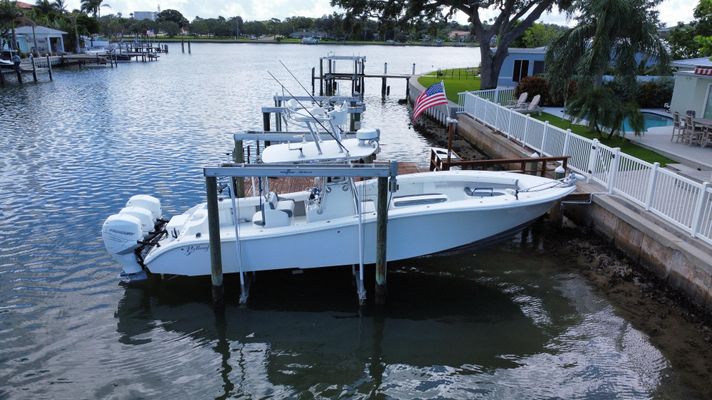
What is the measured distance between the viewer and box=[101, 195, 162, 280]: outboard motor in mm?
9602

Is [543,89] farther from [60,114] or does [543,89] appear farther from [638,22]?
[60,114]

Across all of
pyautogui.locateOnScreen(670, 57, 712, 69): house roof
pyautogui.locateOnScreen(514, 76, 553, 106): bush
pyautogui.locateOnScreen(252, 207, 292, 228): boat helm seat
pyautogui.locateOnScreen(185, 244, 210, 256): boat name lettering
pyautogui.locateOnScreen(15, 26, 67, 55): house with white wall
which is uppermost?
pyautogui.locateOnScreen(15, 26, 67, 55): house with white wall

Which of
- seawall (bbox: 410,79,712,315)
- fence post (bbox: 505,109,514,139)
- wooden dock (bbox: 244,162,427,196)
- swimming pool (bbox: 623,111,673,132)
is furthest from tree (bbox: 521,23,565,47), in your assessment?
seawall (bbox: 410,79,712,315)

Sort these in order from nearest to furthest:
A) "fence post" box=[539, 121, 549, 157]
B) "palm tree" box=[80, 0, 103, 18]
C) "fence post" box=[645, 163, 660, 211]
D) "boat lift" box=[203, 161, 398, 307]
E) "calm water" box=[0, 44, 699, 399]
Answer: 1. "calm water" box=[0, 44, 699, 399]
2. "boat lift" box=[203, 161, 398, 307]
3. "fence post" box=[645, 163, 660, 211]
4. "fence post" box=[539, 121, 549, 157]
5. "palm tree" box=[80, 0, 103, 18]

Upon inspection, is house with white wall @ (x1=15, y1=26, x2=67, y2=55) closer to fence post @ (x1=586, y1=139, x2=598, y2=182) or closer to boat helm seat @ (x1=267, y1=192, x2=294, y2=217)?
boat helm seat @ (x1=267, y1=192, x2=294, y2=217)

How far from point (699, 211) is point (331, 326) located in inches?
255

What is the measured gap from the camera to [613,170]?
37.7 feet

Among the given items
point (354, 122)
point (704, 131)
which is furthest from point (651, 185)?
point (354, 122)

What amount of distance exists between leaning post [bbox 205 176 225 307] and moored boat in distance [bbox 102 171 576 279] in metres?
0.33

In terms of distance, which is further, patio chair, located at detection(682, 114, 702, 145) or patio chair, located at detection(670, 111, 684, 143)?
patio chair, located at detection(670, 111, 684, 143)

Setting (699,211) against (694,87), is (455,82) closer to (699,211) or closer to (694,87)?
(694,87)

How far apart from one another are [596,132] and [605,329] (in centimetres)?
1096

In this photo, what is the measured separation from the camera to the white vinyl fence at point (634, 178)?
919 centimetres

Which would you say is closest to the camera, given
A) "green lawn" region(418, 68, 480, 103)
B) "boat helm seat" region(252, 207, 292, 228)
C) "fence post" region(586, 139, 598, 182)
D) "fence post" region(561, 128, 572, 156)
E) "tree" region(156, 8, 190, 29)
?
"boat helm seat" region(252, 207, 292, 228)
